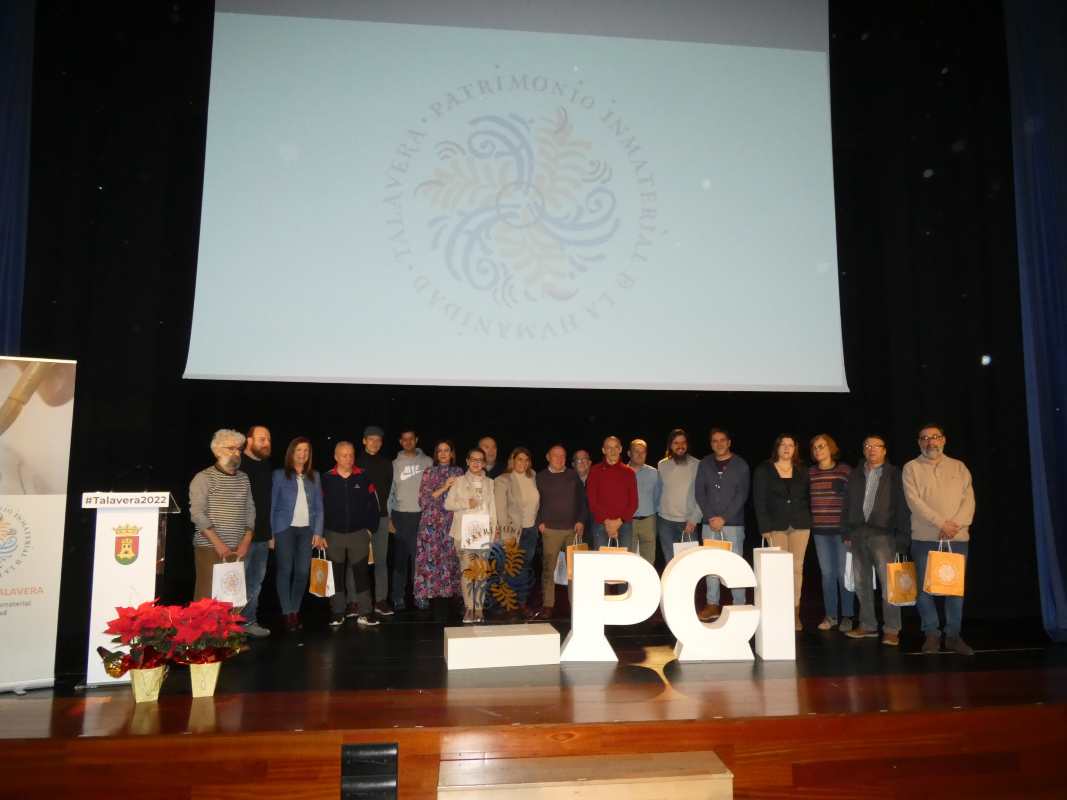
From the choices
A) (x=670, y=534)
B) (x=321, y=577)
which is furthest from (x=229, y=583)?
(x=670, y=534)

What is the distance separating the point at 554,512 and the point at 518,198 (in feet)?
7.12

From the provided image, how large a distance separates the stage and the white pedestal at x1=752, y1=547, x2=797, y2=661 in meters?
0.28

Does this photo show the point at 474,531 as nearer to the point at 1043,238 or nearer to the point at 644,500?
the point at 644,500

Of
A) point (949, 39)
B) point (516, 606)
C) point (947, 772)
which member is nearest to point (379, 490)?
point (516, 606)

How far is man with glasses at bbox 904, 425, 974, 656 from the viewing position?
4.05 m

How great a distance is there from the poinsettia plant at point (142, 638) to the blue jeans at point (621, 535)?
2.94 metres

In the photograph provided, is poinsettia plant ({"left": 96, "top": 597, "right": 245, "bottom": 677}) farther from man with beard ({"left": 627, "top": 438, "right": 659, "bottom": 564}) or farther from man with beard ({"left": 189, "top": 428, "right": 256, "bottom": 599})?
man with beard ({"left": 627, "top": 438, "right": 659, "bottom": 564})

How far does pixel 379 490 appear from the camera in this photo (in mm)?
5020

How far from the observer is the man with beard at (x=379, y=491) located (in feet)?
16.4

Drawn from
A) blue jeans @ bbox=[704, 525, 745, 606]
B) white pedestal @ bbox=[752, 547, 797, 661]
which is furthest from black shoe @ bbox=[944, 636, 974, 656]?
blue jeans @ bbox=[704, 525, 745, 606]

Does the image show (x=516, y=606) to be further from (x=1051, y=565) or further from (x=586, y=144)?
(x=1051, y=565)

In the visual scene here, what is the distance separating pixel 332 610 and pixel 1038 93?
6.25 metres

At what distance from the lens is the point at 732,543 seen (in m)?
4.68

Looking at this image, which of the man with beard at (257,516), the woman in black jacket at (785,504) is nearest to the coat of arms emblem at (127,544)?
the man with beard at (257,516)
